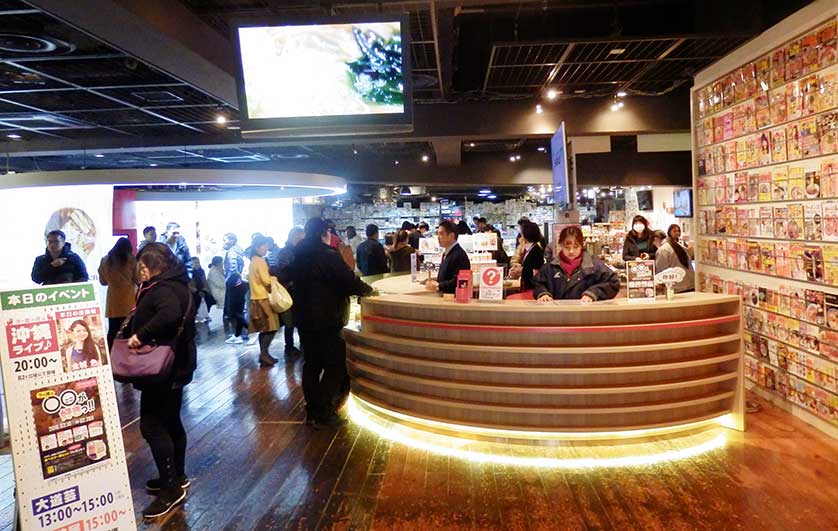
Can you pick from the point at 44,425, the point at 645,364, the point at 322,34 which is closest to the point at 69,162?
the point at 322,34

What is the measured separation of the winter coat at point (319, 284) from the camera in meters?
4.50

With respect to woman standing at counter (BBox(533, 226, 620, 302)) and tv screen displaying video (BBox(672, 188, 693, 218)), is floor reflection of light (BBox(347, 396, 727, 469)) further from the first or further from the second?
tv screen displaying video (BBox(672, 188, 693, 218))

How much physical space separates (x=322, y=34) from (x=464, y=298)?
87.2 inches

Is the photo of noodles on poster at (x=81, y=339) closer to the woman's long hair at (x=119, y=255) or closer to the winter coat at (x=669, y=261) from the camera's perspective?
the woman's long hair at (x=119, y=255)

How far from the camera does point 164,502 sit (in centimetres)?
337

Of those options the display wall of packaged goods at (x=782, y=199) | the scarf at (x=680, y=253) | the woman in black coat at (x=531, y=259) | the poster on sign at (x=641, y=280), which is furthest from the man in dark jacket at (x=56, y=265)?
the display wall of packaged goods at (x=782, y=199)

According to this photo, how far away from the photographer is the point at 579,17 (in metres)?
5.62

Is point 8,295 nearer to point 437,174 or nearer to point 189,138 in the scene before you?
point 189,138

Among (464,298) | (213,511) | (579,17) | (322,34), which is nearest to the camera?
(213,511)

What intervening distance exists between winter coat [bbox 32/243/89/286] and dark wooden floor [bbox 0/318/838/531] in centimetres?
243

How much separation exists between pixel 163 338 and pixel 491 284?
2.33 meters

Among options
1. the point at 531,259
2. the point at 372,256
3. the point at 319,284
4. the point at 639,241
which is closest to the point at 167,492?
the point at 319,284

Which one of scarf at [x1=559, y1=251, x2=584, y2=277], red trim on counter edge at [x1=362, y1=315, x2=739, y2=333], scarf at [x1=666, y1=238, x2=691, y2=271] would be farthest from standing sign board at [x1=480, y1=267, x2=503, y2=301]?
scarf at [x1=666, y1=238, x2=691, y2=271]

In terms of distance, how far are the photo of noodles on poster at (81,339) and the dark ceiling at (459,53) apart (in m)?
2.54
